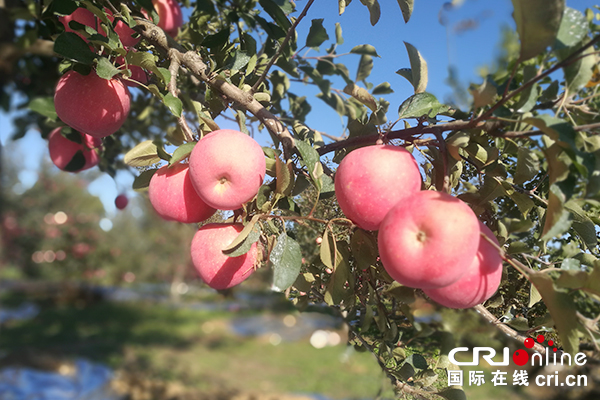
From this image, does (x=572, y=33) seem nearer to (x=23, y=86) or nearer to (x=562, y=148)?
(x=562, y=148)

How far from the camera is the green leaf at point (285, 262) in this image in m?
0.43

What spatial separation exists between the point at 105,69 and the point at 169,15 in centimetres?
54

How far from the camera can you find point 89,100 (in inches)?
23.6

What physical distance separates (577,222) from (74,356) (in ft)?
16.1

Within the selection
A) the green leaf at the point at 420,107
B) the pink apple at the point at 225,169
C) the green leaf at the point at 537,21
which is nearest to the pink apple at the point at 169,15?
the pink apple at the point at 225,169

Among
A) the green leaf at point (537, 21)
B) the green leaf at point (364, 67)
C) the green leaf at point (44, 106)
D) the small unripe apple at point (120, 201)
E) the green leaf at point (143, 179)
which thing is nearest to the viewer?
the green leaf at point (537, 21)

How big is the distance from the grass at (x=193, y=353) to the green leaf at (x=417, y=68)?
A: 274 centimetres

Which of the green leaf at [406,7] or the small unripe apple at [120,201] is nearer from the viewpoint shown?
the green leaf at [406,7]

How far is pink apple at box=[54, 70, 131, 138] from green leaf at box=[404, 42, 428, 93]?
45 centimetres

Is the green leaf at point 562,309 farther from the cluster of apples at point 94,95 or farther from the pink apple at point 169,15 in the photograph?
the pink apple at point 169,15

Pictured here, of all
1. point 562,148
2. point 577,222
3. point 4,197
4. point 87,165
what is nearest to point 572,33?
point 562,148

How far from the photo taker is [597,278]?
0.36 metres

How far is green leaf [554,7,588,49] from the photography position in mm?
350

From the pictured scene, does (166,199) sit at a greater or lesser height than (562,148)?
lesser
